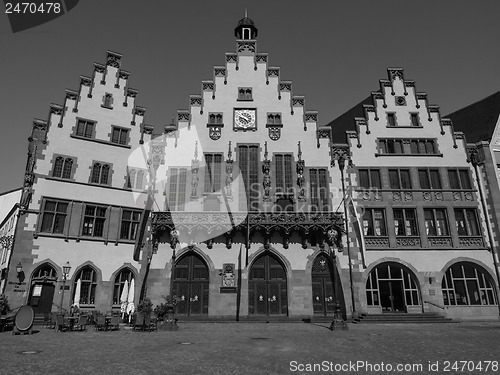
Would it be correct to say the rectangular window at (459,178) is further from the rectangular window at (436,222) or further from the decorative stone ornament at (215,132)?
the decorative stone ornament at (215,132)

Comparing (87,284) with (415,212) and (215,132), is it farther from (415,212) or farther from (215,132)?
(415,212)

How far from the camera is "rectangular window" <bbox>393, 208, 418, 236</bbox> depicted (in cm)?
2911

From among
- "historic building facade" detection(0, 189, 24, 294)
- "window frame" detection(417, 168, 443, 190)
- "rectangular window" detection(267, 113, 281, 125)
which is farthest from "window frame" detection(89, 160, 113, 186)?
"window frame" detection(417, 168, 443, 190)

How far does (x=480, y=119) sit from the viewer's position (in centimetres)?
3403

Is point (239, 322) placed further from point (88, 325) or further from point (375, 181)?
point (375, 181)

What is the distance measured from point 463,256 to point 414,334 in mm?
13629

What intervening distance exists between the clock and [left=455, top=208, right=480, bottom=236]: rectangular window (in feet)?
59.1

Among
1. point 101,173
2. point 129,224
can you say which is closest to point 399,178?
point 129,224

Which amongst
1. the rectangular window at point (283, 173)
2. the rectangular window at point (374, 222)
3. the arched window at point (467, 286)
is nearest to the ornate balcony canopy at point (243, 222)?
the rectangular window at point (374, 222)

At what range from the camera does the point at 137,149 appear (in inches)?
1180

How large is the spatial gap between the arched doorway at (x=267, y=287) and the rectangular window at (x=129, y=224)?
939cm

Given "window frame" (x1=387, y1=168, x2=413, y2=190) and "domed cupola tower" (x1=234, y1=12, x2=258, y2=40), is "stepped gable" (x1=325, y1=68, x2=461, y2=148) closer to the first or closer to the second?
"window frame" (x1=387, y1=168, x2=413, y2=190)

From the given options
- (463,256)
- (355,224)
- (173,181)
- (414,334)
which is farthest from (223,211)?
(463,256)

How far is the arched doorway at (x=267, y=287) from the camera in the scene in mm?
27141
